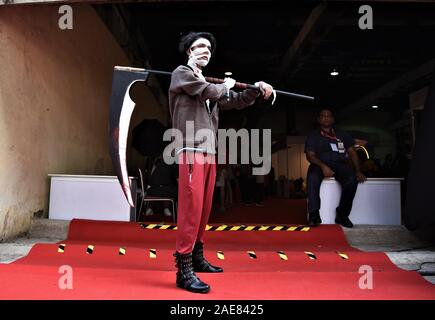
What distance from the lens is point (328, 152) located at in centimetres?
390

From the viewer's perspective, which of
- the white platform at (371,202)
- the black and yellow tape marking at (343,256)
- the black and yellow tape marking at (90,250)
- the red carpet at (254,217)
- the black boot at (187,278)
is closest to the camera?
the black boot at (187,278)

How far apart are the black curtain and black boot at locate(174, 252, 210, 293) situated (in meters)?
1.30

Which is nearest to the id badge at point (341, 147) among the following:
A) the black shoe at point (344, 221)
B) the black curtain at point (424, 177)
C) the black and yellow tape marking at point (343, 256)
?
the black shoe at point (344, 221)

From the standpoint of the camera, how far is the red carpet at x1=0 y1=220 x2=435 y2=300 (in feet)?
6.43

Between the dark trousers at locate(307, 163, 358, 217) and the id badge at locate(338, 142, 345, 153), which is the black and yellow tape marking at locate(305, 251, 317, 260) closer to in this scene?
the dark trousers at locate(307, 163, 358, 217)

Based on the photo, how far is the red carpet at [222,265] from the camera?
196 centimetres

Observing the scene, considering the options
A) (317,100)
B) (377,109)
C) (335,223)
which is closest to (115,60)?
(335,223)

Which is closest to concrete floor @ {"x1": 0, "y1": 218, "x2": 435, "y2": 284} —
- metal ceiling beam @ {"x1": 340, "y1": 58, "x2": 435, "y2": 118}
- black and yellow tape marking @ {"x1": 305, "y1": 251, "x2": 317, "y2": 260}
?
black and yellow tape marking @ {"x1": 305, "y1": 251, "x2": 317, "y2": 260}

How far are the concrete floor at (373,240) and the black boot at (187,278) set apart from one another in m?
1.52

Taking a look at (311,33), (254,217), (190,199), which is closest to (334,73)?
(311,33)

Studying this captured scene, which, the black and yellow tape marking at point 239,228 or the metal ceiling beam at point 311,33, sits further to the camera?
the metal ceiling beam at point 311,33

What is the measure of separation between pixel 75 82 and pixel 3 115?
1641 mm

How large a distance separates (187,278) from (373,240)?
2.20 metres

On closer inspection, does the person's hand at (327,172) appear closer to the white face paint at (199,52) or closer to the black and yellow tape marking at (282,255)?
the black and yellow tape marking at (282,255)
